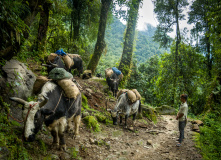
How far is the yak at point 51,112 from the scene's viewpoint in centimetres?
290

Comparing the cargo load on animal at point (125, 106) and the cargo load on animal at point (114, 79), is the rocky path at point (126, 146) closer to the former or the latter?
the cargo load on animal at point (125, 106)

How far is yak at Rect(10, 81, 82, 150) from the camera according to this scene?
114 inches

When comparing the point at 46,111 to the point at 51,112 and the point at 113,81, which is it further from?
the point at 113,81

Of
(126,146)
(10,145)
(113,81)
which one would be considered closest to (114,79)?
(113,81)

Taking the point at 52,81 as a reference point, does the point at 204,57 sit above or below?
above

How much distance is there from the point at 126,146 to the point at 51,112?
313 centimetres

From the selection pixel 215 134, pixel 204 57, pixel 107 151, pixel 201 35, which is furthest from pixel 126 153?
pixel 201 35

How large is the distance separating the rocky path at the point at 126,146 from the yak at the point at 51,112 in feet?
1.78

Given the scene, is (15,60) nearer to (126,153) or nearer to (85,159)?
(85,159)

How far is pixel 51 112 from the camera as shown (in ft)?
10.7

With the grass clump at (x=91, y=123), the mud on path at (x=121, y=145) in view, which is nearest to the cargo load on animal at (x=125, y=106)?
the mud on path at (x=121, y=145)

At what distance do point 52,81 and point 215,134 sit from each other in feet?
23.3

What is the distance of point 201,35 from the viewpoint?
1595cm

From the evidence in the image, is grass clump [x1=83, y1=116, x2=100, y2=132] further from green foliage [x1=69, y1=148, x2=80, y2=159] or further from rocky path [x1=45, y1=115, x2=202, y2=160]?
green foliage [x1=69, y1=148, x2=80, y2=159]
